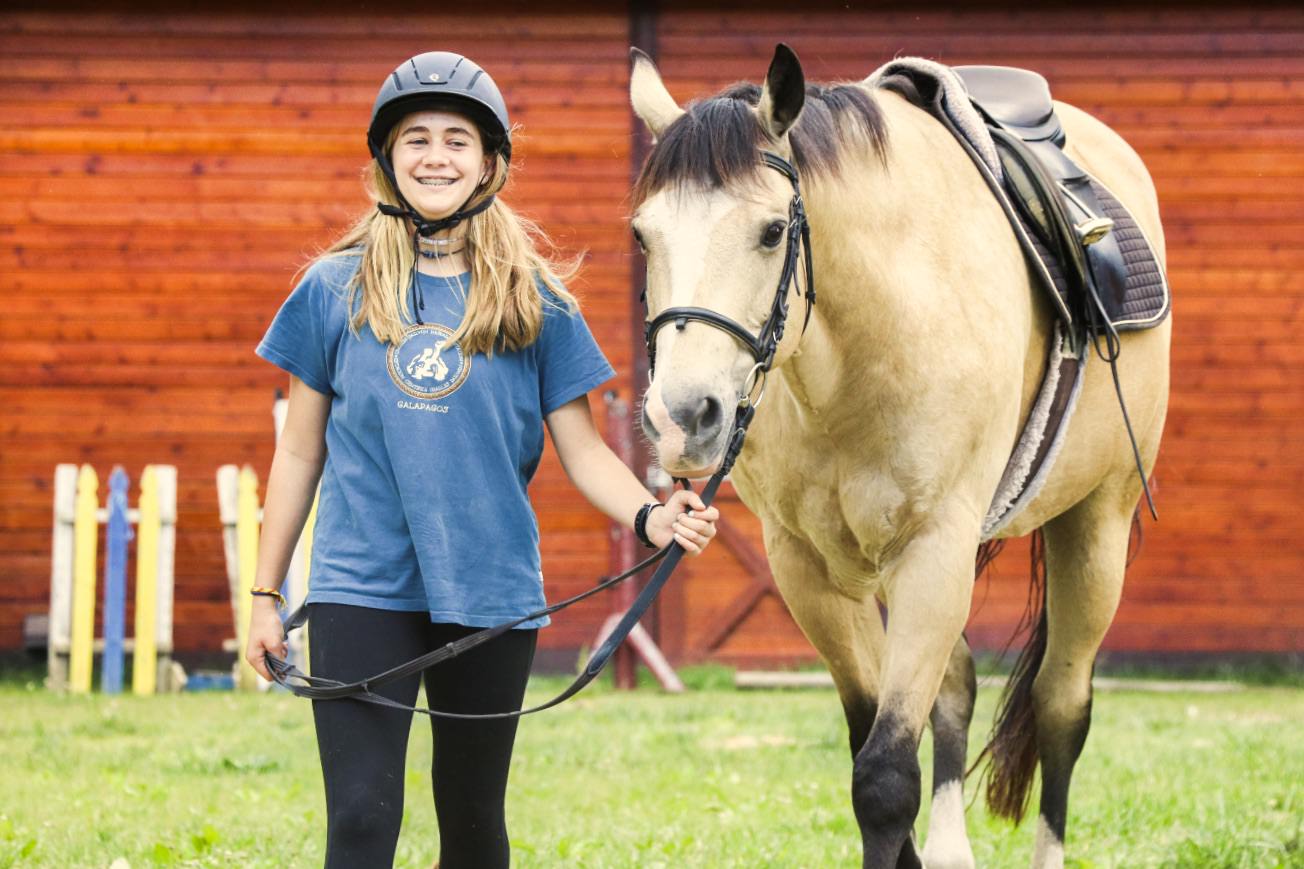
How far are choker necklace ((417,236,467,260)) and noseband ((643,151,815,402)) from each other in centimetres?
38

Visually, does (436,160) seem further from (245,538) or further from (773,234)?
(245,538)

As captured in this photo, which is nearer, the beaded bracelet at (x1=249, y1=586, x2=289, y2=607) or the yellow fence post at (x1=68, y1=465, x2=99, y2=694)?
the beaded bracelet at (x1=249, y1=586, x2=289, y2=607)

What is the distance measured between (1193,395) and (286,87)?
626 centimetres

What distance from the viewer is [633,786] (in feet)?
19.4

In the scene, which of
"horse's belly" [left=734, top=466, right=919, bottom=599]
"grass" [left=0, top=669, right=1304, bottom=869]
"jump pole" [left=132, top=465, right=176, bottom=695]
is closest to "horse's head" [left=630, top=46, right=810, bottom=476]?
"horse's belly" [left=734, top=466, right=919, bottom=599]

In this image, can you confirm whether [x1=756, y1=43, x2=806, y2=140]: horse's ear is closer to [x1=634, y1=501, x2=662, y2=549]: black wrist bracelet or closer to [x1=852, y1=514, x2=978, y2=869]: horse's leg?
[x1=634, y1=501, x2=662, y2=549]: black wrist bracelet

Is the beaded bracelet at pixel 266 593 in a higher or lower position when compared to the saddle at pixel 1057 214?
lower

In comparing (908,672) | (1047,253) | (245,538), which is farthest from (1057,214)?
(245,538)

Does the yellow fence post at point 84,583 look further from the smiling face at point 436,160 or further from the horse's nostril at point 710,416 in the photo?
the horse's nostril at point 710,416

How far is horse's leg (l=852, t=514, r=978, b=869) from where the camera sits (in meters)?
3.27

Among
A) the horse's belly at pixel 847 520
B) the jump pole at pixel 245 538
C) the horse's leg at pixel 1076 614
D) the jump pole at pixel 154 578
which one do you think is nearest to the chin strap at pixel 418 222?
the horse's belly at pixel 847 520

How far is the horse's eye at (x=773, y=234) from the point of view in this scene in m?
2.84

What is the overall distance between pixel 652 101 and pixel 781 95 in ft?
1.08

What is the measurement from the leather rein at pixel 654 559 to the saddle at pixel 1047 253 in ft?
3.34
